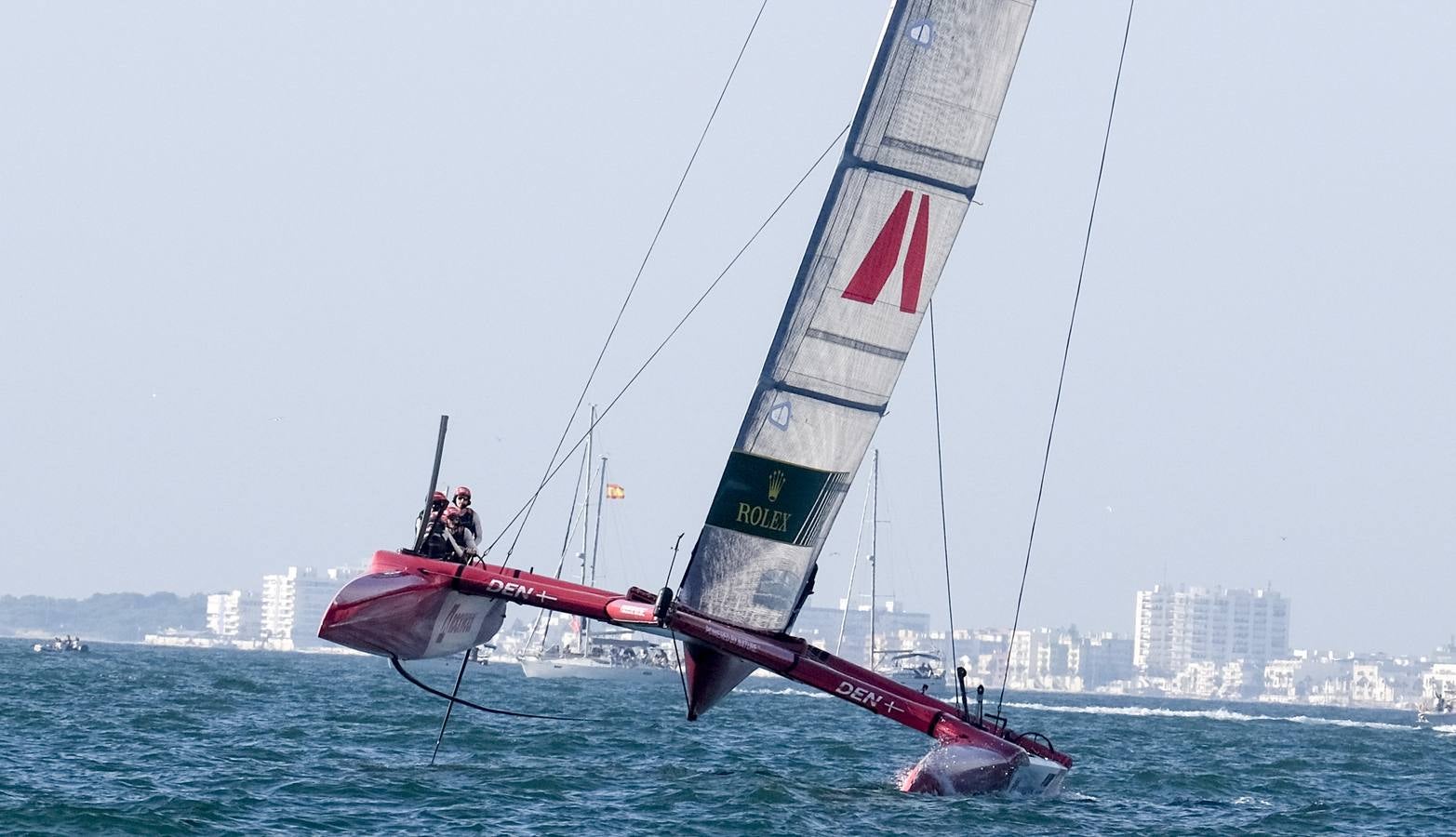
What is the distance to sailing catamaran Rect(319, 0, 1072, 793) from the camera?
15.6 m

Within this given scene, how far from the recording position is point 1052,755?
17.7m

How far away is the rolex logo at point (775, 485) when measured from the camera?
1581cm

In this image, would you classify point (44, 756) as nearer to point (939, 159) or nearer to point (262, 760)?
point (262, 760)

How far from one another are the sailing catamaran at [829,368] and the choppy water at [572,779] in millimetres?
1417

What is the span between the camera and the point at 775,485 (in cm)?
1583

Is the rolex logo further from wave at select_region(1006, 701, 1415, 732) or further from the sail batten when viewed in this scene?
wave at select_region(1006, 701, 1415, 732)

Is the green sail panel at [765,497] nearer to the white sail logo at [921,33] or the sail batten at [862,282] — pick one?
the sail batten at [862,282]

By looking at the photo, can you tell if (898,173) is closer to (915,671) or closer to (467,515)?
(467,515)

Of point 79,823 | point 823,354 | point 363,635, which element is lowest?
point 79,823

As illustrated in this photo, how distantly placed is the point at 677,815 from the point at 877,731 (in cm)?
1674

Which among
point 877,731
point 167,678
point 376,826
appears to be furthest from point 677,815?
point 167,678

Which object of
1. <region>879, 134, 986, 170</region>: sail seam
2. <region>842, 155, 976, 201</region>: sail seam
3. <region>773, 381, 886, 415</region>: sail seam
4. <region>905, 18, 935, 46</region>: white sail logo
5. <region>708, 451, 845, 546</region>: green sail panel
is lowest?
<region>708, 451, 845, 546</region>: green sail panel

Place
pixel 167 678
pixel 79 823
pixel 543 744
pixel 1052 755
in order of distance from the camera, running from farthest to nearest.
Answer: pixel 167 678
pixel 543 744
pixel 1052 755
pixel 79 823

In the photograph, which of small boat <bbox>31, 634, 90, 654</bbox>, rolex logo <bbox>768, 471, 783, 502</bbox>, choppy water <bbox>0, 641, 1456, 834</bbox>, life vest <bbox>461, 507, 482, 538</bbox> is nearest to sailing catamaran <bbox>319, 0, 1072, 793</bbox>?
rolex logo <bbox>768, 471, 783, 502</bbox>
